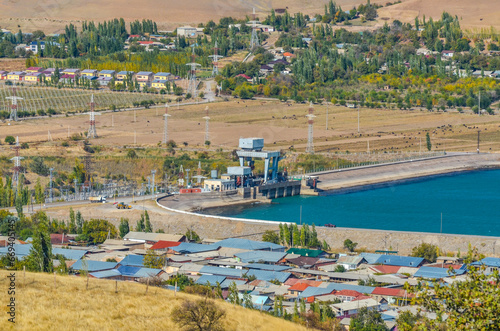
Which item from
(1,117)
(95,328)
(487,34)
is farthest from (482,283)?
(487,34)

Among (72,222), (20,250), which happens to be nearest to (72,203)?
(72,222)

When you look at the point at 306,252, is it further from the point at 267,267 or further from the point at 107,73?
the point at 107,73

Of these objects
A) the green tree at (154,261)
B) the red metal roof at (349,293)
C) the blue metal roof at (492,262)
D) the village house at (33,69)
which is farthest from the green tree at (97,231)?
the village house at (33,69)

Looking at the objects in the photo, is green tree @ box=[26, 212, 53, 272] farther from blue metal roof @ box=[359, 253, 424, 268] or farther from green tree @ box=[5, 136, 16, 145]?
green tree @ box=[5, 136, 16, 145]

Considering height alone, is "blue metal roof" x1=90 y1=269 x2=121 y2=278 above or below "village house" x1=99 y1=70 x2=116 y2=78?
below

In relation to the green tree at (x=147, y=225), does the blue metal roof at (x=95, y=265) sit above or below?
above

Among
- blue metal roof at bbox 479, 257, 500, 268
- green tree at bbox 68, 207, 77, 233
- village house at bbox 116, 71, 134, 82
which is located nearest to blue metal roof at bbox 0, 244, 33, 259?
green tree at bbox 68, 207, 77, 233

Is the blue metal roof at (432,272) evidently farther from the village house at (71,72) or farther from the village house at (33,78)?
the village house at (33,78)
